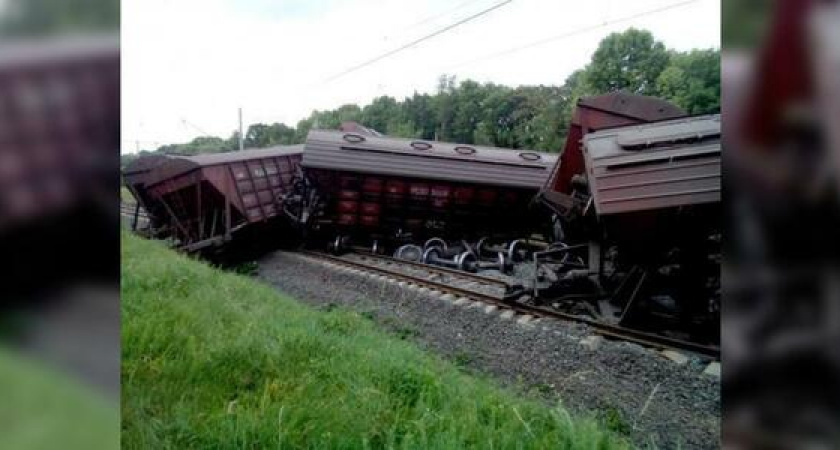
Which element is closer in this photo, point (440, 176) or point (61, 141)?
point (61, 141)

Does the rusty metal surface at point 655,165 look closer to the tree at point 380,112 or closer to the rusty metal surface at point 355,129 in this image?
the tree at point 380,112

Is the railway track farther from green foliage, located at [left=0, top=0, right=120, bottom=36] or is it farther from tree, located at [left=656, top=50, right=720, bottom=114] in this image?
green foliage, located at [left=0, top=0, right=120, bottom=36]

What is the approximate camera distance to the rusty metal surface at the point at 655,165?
137 cm

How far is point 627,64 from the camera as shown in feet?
5.40

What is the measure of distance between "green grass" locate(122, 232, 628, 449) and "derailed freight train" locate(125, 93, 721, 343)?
25.5 inches

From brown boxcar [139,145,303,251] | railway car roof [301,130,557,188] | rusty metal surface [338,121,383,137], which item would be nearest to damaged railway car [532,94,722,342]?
railway car roof [301,130,557,188]

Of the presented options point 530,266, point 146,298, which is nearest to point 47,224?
point 146,298

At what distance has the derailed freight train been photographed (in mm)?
1779

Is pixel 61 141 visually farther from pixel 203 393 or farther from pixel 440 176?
pixel 440 176

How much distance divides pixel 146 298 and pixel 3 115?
75.6 inches

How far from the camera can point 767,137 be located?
462mm

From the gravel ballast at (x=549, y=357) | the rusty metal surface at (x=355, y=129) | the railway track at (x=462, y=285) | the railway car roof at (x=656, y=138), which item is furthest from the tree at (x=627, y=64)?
the rusty metal surface at (x=355, y=129)

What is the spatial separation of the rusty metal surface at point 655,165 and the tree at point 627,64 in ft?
0.53

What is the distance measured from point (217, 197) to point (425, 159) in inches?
78.1
